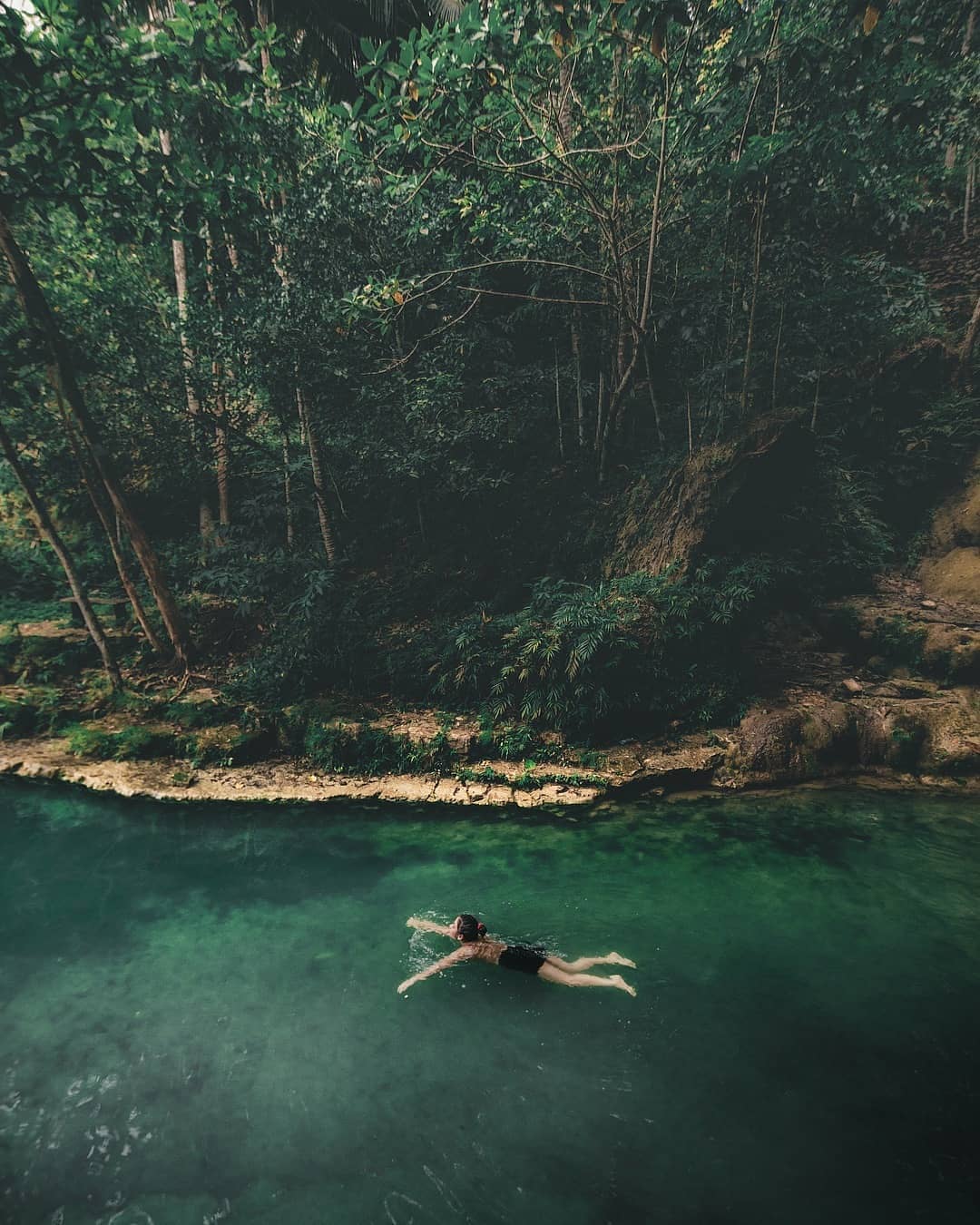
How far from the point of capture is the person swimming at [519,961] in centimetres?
509

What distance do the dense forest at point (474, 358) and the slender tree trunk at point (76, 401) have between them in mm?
58

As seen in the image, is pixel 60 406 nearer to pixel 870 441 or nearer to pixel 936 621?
pixel 936 621

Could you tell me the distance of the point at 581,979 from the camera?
5.07 metres

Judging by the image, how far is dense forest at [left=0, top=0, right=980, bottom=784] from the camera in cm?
707

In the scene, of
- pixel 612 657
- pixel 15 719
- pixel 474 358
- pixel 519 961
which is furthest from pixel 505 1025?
pixel 474 358

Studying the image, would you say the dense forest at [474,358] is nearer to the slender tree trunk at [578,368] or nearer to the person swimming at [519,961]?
the slender tree trunk at [578,368]

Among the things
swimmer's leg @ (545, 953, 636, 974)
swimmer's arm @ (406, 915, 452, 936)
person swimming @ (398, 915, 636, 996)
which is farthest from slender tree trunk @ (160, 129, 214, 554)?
swimmer's leg @ (545, 953, 636, 974)

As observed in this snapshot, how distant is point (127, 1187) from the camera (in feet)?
12.6

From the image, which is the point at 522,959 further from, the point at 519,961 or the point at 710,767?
the point at 710,767

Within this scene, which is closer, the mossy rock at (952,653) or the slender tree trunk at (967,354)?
the mossy rock at (952,653)

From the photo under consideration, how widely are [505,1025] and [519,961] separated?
1.61 ft

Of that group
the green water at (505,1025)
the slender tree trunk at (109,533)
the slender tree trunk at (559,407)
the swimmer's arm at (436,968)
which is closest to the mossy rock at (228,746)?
the green water at (505,1025)

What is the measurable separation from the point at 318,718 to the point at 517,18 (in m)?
9.48

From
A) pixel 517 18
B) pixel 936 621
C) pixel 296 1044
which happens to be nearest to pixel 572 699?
pixel 296 1044
